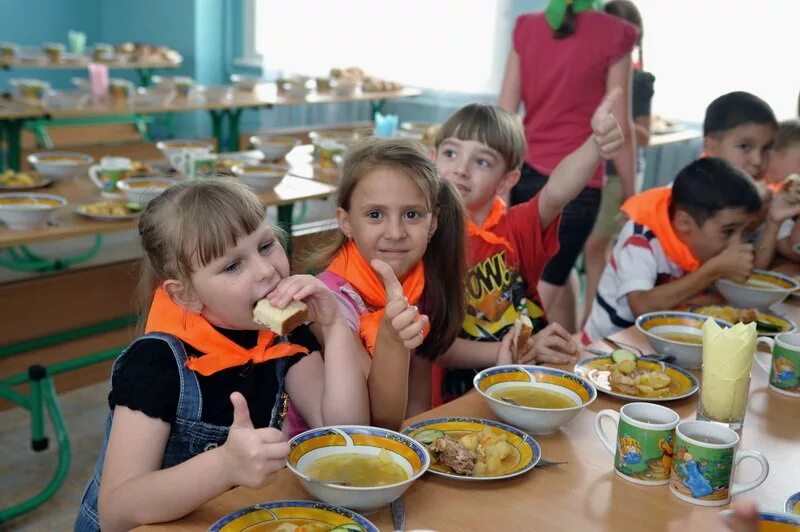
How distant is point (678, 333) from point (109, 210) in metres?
1.61

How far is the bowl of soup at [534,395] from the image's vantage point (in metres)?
1.28

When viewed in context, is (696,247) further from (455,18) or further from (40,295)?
(455,18)

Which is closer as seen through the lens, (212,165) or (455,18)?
(212,165)

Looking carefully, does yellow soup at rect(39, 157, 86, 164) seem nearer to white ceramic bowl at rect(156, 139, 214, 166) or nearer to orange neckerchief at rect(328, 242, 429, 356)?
white ceramic bowl at rect(156, 139, 214, 166)

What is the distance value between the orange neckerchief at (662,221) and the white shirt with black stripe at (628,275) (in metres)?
Answer: 0.02

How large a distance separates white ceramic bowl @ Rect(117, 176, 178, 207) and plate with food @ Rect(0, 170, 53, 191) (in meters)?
0.29

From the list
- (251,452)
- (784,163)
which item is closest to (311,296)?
(251,452)

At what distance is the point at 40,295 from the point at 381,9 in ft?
13.9

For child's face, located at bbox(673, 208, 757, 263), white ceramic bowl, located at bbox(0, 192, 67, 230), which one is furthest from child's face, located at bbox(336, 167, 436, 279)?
white ceramic bowl, located at bbox(0, 192, 67, 230)

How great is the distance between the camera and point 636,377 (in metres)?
1.51

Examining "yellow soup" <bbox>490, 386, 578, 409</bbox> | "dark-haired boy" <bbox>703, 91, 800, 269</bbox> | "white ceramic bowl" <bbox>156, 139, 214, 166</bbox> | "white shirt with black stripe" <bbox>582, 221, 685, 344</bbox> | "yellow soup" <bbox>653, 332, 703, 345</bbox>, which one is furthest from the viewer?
"white ceramic bowl" <bbox>156, 139, 214, 166</bbox>

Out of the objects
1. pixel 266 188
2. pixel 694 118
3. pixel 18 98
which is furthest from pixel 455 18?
pixel 266 188

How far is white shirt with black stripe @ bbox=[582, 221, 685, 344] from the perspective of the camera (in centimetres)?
215

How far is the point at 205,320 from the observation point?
4.05 feet
